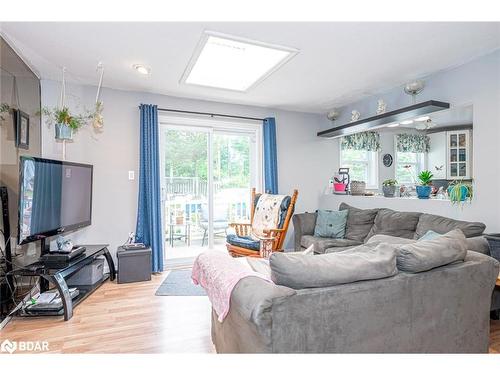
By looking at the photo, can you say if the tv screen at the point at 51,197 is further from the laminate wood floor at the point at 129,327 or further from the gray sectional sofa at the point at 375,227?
the gray sectional sofa at the point at 375,227

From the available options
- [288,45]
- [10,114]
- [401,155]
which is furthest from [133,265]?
[401,155]

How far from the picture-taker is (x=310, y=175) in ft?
16.5

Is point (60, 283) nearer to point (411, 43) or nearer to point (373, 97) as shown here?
Result: point (411, 43)

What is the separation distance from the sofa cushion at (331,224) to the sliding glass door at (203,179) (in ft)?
4.06

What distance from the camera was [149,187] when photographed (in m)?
3.82

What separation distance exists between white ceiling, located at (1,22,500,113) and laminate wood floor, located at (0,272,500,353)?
2.39 metres

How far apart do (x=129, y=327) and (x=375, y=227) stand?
2.84 meters

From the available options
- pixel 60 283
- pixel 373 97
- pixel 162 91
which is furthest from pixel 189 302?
pixel 373 97

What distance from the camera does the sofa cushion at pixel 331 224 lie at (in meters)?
3.75

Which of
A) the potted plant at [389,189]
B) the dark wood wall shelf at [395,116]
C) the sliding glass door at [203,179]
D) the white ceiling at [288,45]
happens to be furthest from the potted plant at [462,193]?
the sliding glass door at [203,179]

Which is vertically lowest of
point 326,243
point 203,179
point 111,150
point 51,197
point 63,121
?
point 326,243

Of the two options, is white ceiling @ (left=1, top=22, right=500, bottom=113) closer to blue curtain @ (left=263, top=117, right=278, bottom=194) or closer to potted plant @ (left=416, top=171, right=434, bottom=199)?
blue curtain @ (left=263, top=117, right=278, bottom=194)

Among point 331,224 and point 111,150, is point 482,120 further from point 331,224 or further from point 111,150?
point 111,150
